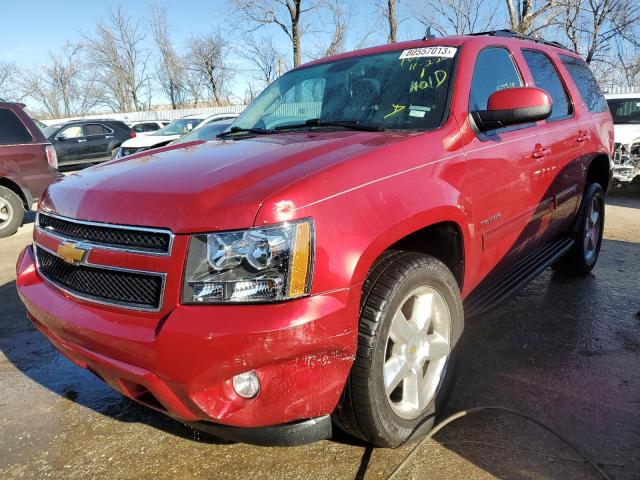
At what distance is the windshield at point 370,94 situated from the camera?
275cm

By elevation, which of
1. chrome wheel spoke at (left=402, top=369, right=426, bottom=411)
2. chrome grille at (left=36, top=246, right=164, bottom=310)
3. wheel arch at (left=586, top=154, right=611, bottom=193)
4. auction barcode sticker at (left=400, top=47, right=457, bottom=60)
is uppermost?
auction barcode sticker at (left=400, top=47, right=457, bottom=60)

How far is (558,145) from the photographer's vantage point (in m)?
3.52

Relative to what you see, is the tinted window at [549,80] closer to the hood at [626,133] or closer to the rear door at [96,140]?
the hood at [626,133]

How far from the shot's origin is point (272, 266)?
1.76 m

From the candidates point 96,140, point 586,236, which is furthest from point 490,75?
point 96,140

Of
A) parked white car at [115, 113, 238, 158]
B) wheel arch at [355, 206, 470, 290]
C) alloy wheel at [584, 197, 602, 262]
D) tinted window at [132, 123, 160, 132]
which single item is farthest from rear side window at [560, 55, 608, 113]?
tinted window at [132, 123, 160, 132]

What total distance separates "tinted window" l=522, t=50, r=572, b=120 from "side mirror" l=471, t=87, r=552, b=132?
95 centimetres

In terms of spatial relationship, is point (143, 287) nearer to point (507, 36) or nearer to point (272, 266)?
point (272, 266)

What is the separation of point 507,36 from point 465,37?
0.65m

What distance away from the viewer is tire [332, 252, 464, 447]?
1.98 metres

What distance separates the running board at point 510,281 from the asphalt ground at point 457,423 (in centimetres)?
42

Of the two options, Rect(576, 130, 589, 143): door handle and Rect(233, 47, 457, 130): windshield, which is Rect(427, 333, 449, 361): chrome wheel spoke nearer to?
Rect(233, 47, 457, 130): windshield

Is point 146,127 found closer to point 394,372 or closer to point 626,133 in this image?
point 626,133

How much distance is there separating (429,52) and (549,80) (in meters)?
1.33
